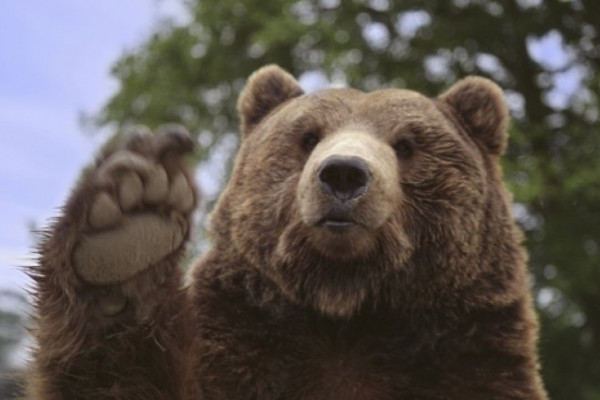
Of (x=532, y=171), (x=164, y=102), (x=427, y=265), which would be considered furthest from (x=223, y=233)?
(x=164, y=102)

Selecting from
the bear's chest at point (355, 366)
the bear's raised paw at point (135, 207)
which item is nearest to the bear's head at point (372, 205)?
the bear's chest at point (355, 366)

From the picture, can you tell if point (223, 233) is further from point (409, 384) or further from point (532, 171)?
point (532, 171)

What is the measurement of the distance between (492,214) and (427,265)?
0.37 m

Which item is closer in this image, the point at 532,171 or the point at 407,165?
the point at 407,165

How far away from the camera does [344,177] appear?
390 cm

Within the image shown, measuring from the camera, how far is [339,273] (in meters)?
4.03

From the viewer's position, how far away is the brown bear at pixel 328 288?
3.53m

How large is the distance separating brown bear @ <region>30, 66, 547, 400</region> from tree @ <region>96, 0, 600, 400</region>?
11.3m

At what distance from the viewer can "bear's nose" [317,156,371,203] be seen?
3.85 metres

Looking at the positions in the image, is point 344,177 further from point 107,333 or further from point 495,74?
point 495,74

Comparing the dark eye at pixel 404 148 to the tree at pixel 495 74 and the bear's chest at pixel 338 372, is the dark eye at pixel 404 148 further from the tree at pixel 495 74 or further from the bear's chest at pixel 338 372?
the tree at pixel 495 74

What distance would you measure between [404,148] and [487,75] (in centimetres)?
1312

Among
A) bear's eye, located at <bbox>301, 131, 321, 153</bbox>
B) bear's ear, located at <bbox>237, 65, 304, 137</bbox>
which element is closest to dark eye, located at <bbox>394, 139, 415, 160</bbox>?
bear's eye, located at <bbox>301, 131, 321, 153</bbox>

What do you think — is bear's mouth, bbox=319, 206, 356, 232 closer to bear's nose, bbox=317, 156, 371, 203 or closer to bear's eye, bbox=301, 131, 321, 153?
bear's nose, bbox=317, 156, 371, 203
